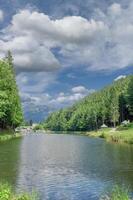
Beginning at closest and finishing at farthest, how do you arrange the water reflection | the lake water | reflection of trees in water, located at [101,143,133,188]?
the water reflection → the lake water → reflection of trees in water, located at [101,143,133,188]

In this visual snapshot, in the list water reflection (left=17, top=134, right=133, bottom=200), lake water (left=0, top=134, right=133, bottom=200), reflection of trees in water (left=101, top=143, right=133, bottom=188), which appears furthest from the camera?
reflection of trees in water (left=101, top=143, right=133, bottom=188)

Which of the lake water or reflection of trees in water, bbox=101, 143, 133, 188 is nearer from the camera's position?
the lake water

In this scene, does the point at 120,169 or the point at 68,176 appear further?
the point at 120,169

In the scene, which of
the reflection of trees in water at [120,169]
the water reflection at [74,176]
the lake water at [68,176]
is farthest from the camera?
the reflection of trees in water at [120,169]

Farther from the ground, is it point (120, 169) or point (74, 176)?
point (120, 169)

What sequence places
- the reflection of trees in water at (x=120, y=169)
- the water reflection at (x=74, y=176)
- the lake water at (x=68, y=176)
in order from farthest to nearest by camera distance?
1. the reflection of trees in water at (x=120, y=169)
2. the lake water at (x=68, y=176)
3. the water reflection at (x=74, y=176)

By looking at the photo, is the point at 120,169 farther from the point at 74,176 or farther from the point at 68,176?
the point at 68,176

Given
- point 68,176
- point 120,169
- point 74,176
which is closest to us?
point 68,176

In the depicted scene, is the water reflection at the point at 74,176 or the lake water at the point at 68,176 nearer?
the water reflection at the point at 74,176

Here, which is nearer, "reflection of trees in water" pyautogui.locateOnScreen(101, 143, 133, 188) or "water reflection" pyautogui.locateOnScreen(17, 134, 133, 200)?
"water reflection" pyautogui.locateOnScreen(17, 134, 133, 200)

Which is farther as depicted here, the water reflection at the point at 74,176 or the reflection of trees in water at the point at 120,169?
the reflection of trees in water at the point at 120,169

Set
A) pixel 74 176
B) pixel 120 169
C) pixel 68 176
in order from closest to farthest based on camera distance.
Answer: pixel 68 176 < pixel 74 176 < pixel 120 169

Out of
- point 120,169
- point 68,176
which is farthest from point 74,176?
point 120,169

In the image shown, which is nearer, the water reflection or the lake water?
the water reflection
